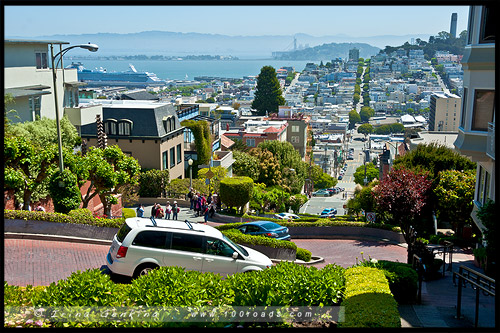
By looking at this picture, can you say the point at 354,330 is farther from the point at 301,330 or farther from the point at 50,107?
the point at 50,107

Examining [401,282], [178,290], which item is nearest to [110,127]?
[401,282]

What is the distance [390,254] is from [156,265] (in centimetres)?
1247

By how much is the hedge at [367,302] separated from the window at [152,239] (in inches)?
174

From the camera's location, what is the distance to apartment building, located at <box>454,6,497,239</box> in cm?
1645

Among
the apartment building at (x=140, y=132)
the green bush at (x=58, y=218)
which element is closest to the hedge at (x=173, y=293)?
the green bush at (x=58, y=218)

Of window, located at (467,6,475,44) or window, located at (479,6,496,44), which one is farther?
window, located at (467,6,475,44)

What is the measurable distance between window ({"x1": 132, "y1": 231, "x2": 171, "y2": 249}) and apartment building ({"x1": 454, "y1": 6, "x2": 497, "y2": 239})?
9311 millimetres

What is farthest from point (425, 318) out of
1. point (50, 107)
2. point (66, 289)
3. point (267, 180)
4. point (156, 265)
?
point (267, 180)

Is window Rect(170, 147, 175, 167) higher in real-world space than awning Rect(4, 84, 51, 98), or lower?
lower

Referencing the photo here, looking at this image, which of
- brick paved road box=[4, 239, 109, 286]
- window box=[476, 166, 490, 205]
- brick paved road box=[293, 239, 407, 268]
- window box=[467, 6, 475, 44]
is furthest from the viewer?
brick paved road box=[293, 239, 407, 268]

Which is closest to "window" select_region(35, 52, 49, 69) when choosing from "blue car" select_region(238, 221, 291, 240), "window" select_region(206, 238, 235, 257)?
"blue car" select_region(238, 221, 291, 240)

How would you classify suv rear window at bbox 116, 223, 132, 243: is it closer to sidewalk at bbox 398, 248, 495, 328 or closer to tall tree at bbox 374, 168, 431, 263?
sidewalk at bbox 398, 248, 495, 328

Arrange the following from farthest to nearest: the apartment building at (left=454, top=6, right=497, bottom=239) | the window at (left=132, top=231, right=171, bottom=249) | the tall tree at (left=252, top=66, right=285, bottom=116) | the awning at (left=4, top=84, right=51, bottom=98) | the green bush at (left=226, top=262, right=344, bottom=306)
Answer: the tall tree at (left=252, top=66, right=285, bottom=116)
the awning at (left=4, top=84, right=51, bottom=98)
the apartment building at (left=454, top=6, right=497, bottom=239)
the window at (left=132, top=231, right=171, bottom=249)
the green bush at (left=226, top=262, right=344, bottom=306)

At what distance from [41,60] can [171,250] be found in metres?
26.0
